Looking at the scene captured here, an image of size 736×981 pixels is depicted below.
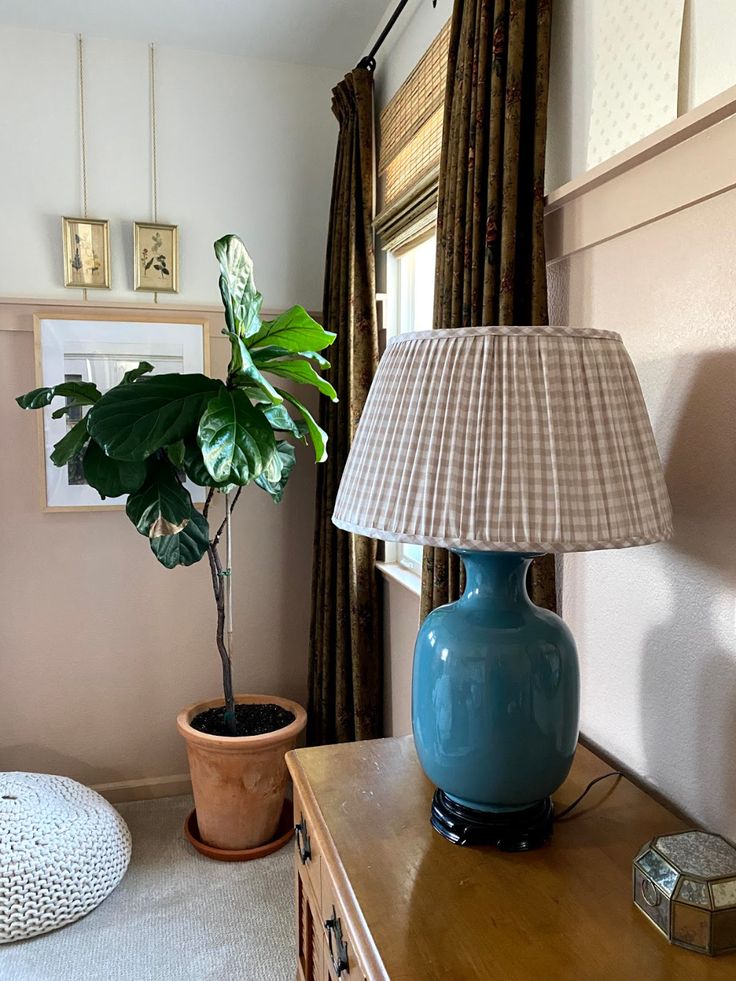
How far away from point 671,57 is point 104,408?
1305 millimetres

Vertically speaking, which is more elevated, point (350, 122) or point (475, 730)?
point (350, 122)

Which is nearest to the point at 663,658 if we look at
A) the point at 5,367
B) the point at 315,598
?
the point at 315,598

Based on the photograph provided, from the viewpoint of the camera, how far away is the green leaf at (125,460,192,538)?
1.96 meters

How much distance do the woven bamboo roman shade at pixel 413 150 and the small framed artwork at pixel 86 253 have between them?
0.93m

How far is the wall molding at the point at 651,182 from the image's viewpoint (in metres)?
0.91

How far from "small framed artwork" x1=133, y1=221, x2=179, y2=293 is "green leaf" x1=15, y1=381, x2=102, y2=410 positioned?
0.60 m

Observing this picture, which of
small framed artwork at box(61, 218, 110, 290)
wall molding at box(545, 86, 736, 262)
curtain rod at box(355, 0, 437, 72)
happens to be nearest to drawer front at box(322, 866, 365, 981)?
wall molding at box(545, 86, 736, 262)

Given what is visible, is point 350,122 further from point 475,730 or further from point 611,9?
point 475,730

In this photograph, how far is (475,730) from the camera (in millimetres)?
897

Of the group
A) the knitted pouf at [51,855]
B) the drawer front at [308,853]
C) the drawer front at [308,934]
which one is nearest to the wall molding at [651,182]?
the drawer front at [308,853]

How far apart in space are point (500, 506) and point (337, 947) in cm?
63

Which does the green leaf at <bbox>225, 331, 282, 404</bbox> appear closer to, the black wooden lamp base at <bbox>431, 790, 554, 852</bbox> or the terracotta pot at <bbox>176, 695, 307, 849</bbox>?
the terracotta pot at <bbox>176, 695, 307, 849</bbox>

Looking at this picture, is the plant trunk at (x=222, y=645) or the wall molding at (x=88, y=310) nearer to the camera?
the plant trunk at (x=222, y=645)

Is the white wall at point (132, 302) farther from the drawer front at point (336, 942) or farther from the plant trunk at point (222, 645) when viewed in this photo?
the drawer front at point (336, 942)
